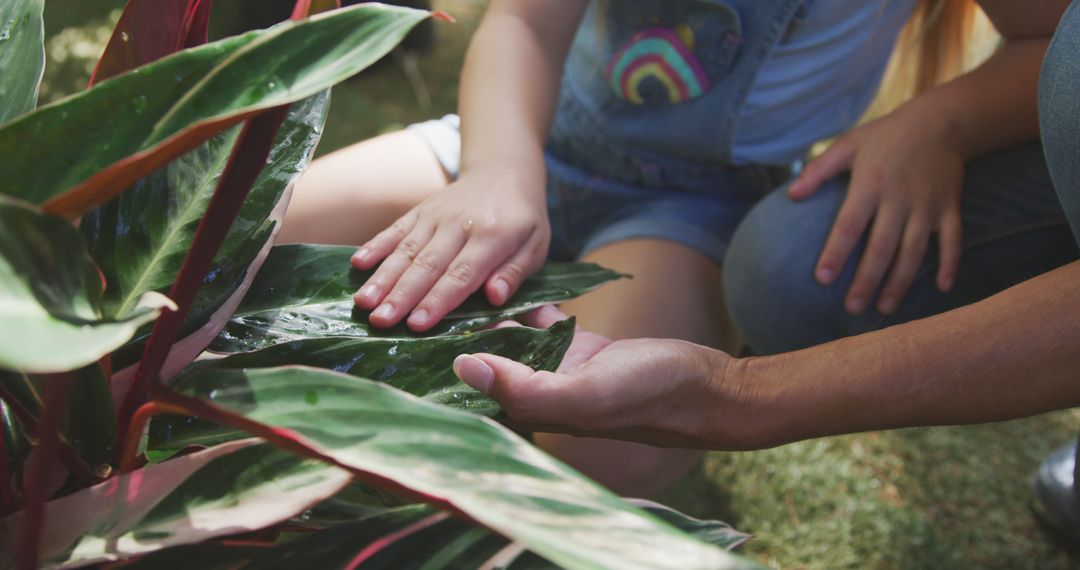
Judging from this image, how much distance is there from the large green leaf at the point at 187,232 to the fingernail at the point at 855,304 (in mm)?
545

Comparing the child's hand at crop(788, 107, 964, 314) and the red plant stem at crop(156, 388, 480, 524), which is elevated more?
the red plant stem at crop(156, 388, 480, 524)

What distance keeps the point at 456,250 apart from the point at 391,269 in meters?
0.08

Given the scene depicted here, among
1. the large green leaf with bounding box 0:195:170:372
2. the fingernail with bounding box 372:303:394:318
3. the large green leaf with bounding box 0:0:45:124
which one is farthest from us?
the fingernail with bounding box 372:303:394:318

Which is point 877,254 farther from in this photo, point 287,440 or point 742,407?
point 287,440

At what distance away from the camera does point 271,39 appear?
38 centimetres

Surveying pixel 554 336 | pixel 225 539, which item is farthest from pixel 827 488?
pixel 225 539

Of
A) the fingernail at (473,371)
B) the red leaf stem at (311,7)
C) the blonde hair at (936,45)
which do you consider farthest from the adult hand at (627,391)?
the blonde hair at (936,45)

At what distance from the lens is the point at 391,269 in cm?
69

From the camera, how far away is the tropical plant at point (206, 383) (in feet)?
1.10

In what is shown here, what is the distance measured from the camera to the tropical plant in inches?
13.2

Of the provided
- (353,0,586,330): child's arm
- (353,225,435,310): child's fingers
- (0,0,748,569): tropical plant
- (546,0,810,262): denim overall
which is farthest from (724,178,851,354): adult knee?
(0,0,748,569): tropical plant

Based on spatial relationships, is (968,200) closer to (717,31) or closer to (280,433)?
A: (717,31)

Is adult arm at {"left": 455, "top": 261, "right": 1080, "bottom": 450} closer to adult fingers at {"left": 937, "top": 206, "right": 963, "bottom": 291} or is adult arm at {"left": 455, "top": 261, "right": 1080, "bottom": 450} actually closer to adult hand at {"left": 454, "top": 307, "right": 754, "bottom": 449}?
adult hand at {"left": 454, "top": 307, "right": 754, "bottom": 449}

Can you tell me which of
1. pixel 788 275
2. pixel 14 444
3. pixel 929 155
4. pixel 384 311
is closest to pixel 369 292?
pixel 384 311
